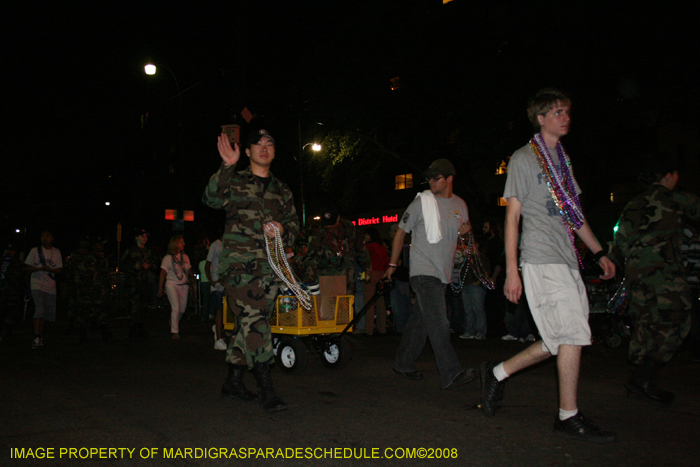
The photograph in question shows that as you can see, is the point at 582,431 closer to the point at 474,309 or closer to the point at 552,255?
the point at 552,255

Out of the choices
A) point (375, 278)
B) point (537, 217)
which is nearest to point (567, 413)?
point (537, 217)

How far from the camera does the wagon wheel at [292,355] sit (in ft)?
23.3

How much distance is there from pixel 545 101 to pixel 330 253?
5.69 metres

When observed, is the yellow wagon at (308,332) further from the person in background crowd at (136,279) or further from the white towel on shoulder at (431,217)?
the person in background crowd at (136,279)

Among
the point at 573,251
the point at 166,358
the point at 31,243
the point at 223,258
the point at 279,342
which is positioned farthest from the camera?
the point at 31,243

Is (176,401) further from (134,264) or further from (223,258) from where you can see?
(134,264)

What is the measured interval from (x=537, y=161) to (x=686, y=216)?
7.40 feet

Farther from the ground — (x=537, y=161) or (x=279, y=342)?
(x=537, y=161)

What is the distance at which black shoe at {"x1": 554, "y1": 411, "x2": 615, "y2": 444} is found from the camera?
4.01 meters

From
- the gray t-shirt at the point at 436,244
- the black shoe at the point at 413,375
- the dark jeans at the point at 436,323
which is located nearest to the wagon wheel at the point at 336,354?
the black shoe at the point at 413,375

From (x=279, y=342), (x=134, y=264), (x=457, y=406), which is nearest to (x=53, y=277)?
(x=134, y=264)

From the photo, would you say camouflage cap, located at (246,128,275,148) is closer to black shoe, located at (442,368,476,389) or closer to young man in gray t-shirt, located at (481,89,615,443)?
young man in gray t-shirt, located at (481,89,615,443)

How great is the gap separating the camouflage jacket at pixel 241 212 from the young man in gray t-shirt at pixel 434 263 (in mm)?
1410

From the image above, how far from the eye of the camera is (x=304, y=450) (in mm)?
3938
